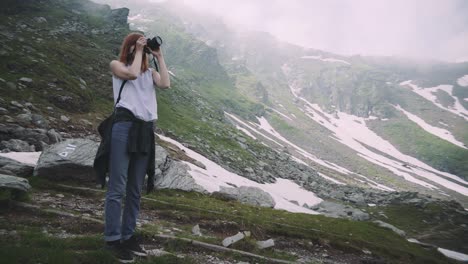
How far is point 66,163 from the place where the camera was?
1841cm

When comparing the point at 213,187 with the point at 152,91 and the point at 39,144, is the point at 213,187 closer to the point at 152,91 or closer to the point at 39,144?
the point at 39,144

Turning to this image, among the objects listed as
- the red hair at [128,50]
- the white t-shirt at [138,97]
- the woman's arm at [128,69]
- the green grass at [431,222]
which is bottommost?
the green grass at [431,222]

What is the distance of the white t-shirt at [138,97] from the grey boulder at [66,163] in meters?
13.0

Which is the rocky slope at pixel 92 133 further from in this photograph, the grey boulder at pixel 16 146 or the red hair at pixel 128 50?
the red hair at pixel 128 50

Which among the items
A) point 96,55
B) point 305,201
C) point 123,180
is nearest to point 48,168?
point 123,180

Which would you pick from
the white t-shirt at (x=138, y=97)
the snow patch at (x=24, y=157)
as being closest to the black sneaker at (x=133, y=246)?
the white t-shirt at (x=138, y=97)

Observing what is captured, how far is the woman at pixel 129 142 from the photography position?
7160 mm

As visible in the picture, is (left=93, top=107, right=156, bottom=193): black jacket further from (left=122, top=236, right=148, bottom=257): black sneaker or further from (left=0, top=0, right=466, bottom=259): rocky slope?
(left=0, top=0, right=466, bottom=259): rocky slope

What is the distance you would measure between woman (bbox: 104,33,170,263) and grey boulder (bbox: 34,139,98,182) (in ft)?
41.2

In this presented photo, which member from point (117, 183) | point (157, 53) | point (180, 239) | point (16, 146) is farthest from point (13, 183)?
point (16, 146)

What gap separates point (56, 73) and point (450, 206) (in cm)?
9317

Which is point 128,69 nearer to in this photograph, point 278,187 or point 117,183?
point 117,183

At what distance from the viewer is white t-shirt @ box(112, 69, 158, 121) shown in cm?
741

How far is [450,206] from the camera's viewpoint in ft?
266
